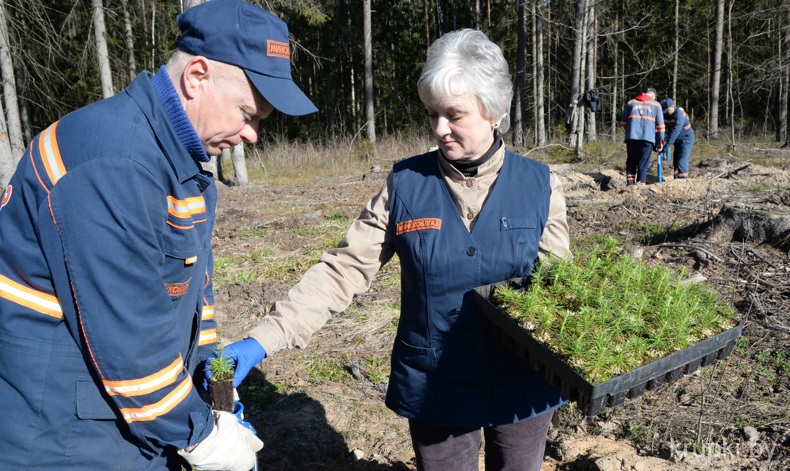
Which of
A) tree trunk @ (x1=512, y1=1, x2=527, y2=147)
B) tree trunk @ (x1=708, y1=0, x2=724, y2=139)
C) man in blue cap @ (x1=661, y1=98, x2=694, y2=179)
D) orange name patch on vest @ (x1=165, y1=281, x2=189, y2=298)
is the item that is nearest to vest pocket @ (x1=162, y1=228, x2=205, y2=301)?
orange name patch on vest @ (x1=165, y1=281, x2=189, y2=298)

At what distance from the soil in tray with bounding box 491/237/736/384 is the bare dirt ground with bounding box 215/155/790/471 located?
1.27 meters

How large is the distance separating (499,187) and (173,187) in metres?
1.06

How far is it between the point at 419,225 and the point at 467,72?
530mm

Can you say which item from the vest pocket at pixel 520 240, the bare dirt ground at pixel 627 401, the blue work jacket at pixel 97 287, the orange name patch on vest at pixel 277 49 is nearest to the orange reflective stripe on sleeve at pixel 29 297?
the blue work jacket at pixel 97 287

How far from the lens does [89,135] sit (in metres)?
1.33

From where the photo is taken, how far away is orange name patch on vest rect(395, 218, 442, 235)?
1931mm

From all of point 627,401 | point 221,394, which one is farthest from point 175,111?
point 627,401

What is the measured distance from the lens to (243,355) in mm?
1896

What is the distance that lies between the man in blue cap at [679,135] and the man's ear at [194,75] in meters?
11.6

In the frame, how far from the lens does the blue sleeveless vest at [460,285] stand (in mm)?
1922

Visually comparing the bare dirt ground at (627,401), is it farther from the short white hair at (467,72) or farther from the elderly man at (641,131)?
the elderly man at (641,131)

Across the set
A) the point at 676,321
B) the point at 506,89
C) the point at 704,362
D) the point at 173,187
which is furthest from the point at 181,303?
the point at 704,362

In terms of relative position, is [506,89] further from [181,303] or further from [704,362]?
[181,303]

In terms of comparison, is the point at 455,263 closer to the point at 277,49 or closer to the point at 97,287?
the point at 277,49
